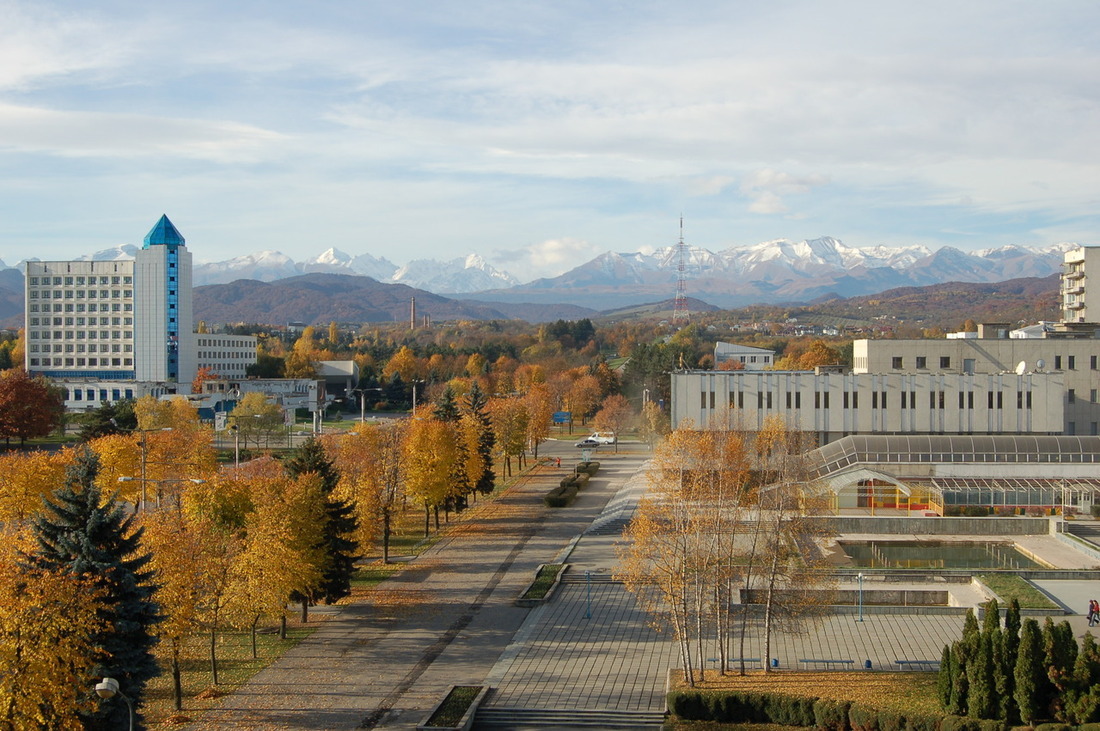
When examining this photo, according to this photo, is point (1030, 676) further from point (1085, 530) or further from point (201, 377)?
point (201, 377)

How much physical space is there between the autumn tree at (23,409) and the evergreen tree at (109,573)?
152 ft

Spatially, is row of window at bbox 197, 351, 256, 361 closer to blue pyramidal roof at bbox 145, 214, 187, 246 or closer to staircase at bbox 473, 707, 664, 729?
blue pyramidal roof at bbox 145, 214, 187, 246

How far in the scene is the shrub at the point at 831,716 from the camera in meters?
19.8

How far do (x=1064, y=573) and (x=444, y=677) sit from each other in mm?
20771

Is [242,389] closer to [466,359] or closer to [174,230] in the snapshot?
[174,230]

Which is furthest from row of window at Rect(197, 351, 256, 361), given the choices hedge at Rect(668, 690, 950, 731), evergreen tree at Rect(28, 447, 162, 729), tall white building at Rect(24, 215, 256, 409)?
hedge at Rect(668, 690, 950, 731)

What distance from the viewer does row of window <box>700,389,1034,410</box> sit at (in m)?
47.2

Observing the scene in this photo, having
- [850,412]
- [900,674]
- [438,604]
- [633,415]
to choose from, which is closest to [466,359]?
[633,415]

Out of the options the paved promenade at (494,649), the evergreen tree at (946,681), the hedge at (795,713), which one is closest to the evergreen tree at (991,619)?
the evergreen tree at (946,681)

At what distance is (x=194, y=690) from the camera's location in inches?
908

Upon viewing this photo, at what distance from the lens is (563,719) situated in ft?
68.9

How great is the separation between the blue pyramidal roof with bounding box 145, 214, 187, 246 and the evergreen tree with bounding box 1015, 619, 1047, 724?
89.0 metres

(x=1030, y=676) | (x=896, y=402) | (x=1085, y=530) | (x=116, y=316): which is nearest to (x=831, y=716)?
(x=1030, y=676)

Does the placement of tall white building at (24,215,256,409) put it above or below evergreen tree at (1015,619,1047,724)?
above
